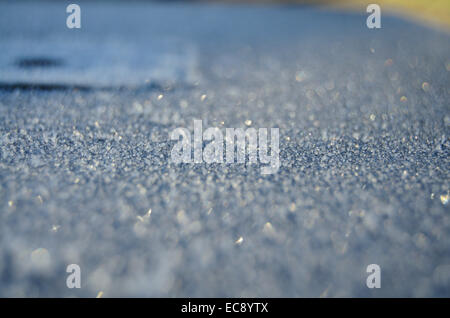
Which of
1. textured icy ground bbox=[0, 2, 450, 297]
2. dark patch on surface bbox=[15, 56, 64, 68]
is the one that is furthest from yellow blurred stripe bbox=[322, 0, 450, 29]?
dark patch on surface bbox=[15, 56, 64, 68]

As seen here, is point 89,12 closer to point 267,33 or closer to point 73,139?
point 267,33

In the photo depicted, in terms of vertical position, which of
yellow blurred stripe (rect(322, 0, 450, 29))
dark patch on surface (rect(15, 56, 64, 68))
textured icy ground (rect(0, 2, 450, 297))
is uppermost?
yellow blurred stripe (rect(322, 0, 450, 29))

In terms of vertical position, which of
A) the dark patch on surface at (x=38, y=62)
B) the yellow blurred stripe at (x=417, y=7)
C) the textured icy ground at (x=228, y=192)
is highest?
the yellow blurred stripe at (x=417, y=7)

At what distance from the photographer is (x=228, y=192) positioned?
0.58m

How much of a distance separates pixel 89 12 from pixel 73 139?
2.06m

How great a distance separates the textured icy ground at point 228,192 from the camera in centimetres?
43

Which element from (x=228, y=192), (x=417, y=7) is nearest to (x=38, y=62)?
(x=228, y=192)

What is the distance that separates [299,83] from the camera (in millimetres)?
1153

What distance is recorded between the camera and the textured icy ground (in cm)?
43

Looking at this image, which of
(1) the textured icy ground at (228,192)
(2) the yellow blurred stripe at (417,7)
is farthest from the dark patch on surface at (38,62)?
(2) the yellow blurred stripe at (417,7)

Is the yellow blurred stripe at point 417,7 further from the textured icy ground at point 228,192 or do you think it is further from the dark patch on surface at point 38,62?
the dark patch on surface at point 38,62

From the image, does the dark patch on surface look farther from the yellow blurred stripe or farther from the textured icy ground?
the yellow blurred stripe

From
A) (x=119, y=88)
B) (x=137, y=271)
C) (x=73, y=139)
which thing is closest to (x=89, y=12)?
(x=119, y=88)
